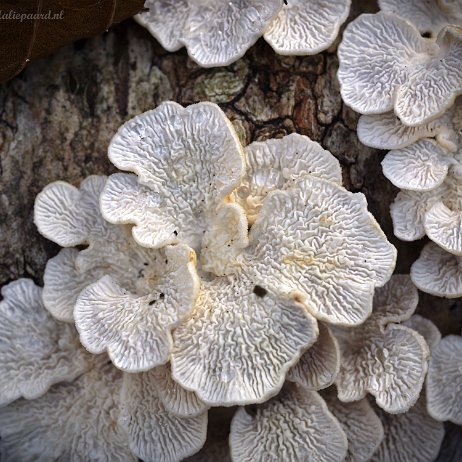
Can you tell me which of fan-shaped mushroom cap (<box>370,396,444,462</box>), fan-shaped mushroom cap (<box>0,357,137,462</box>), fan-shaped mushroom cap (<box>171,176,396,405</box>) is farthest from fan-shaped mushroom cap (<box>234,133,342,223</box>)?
fan-shaped mushroom cap (<box>370,396,444,462</box>)

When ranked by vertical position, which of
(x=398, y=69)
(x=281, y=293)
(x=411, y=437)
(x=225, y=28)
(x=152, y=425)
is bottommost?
(x=411, y=437)

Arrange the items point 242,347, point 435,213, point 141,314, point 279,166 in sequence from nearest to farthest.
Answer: point 242,347, point 141,314, point 435,213, point 279,166

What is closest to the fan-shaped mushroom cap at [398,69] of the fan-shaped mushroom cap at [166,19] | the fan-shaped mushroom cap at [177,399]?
the fan-shaped mushroom cap at [166,19]

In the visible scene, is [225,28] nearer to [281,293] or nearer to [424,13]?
[424,13]

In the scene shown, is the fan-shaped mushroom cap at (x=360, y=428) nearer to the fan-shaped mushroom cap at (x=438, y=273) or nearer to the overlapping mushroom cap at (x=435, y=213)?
the fan-shaped mushroom cap at (x=438, y=273)

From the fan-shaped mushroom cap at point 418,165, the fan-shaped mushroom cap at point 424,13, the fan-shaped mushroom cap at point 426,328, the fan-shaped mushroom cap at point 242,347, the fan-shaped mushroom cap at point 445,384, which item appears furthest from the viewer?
the fan-shaped mushroom cap at point 424,13

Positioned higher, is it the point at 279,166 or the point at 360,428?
the point at 279,166

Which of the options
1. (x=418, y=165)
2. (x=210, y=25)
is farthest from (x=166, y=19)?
(x=418, y=165)
